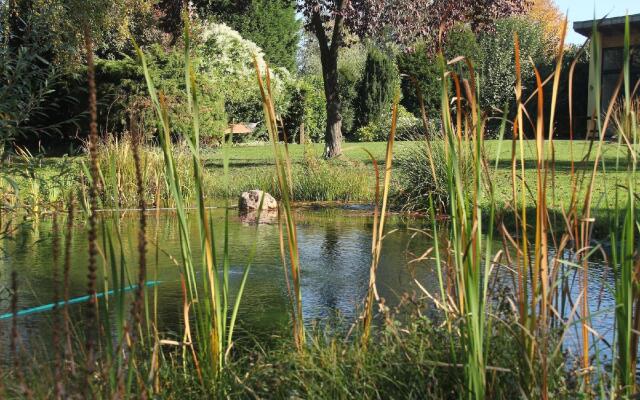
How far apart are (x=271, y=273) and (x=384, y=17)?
9.58 m

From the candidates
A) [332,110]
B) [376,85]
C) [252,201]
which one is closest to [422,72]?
[376,85]

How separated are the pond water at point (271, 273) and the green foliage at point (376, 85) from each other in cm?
1781

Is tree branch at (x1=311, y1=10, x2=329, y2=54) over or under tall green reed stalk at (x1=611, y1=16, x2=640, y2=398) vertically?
over

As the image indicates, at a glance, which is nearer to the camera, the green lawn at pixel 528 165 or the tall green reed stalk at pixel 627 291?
the tall green reed stalk at pixel 627 291

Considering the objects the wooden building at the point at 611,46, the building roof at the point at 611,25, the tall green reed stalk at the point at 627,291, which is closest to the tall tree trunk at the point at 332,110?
the wooden building at the point at 611,46

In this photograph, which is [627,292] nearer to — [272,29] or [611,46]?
[611,46]

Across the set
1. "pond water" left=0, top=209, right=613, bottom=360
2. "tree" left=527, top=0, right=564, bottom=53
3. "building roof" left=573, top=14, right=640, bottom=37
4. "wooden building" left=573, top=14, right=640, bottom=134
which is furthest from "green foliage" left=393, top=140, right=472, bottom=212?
"tree" left=527, top=0, right=564, bottom=53

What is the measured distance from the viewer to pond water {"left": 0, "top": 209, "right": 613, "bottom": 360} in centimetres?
393

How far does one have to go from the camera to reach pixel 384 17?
46.7 ft

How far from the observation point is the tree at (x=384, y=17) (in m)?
14.1

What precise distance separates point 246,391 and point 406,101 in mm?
24634

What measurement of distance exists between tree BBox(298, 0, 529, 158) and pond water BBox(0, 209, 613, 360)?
6.49 metres

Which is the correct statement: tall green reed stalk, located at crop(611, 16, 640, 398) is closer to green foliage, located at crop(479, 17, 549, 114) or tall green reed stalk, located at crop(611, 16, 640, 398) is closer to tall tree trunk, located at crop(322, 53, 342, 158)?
tall tree trunk, located at crop(322, 53, 342, 158)

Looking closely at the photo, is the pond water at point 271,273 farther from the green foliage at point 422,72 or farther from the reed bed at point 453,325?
the green foliage at point 422,72
